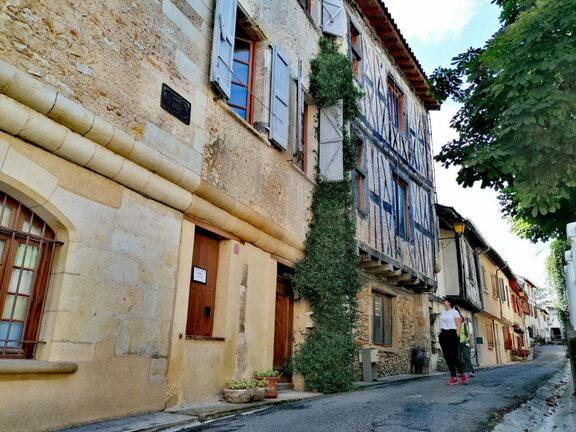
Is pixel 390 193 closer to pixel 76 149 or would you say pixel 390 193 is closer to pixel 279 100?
pixel 279 100

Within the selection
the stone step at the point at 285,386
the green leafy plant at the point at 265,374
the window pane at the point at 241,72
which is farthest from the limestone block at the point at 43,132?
the stone step at the point at 285,386

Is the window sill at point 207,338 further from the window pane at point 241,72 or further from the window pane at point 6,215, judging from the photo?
the window pane at point 241,72

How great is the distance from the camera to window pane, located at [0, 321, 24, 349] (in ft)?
11.6

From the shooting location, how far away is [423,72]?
1349 cm

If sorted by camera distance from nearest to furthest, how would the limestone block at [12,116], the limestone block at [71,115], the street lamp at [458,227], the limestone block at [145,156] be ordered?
the limestone block at [12,116] → the limestone block at [71,115] → the limestone block at [145,156] → the street lamp at [458,227]

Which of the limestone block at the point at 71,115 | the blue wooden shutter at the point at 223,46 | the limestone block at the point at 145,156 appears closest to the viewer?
the limestone block at the point at 71,115

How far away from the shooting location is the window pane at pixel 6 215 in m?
3.62

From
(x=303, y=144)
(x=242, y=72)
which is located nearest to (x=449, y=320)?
(x=303, y=144)

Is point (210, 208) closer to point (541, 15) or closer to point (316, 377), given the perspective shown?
point (316, 377)

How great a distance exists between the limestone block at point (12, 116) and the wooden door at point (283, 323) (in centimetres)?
449

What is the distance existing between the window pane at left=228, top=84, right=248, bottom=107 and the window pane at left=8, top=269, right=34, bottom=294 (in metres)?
3.70

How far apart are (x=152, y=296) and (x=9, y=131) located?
194cm

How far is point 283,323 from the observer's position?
7.28 metres

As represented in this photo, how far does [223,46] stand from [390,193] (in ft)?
20.6
